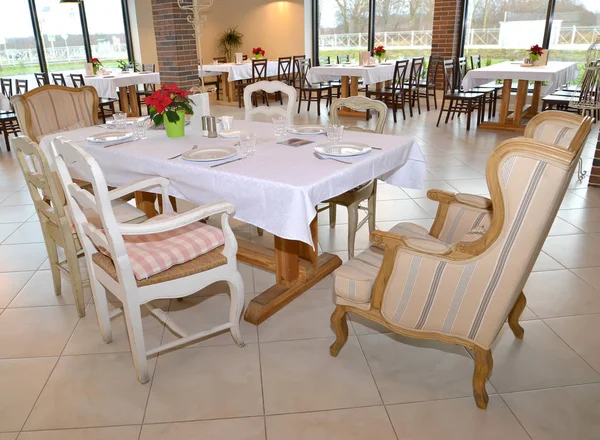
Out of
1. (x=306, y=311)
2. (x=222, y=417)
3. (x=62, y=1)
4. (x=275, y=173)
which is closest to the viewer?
(x=222, y=417)

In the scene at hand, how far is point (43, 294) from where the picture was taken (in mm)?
2514

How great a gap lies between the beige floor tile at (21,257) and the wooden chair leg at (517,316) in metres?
2.54

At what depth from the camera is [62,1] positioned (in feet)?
23.9

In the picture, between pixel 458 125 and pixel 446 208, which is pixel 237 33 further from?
pixel 446 208

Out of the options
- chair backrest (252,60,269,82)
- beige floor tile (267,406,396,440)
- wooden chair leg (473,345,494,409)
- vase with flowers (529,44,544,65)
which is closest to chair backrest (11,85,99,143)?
beige floor tile (267,406,396,440)

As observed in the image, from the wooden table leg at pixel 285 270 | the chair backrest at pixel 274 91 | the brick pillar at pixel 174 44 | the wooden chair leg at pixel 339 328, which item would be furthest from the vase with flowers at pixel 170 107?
the brick pillar at pixel 174 44

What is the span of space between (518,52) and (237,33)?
18.9 ft

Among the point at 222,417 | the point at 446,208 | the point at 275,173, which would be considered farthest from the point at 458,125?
the point at 222,417

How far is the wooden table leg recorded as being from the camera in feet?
7.45

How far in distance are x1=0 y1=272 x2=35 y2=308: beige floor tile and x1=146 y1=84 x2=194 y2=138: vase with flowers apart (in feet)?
3.72

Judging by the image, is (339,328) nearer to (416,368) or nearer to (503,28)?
(416,368)

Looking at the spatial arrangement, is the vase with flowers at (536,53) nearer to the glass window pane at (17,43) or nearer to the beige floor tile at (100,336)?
the beige floor tile at (100,336)

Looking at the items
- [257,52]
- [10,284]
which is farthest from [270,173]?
[257,52]

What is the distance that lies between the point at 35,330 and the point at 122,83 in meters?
5.48
